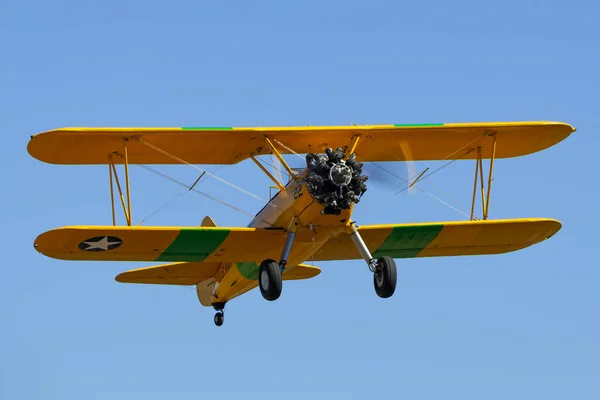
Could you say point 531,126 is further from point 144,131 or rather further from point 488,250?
point 144,131

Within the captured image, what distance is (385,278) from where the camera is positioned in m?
21.2

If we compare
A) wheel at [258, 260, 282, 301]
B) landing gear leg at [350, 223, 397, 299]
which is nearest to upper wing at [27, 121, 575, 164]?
landing gear leg at [350, 223, 397, 299]

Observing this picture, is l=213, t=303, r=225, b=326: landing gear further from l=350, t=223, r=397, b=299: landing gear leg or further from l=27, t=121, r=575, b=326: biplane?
l=350, t=223, r=397, b=299: landing gear leg

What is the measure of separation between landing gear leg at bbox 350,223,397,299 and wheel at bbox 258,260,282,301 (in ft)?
4.25

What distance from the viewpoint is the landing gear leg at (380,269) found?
21172 millimetres

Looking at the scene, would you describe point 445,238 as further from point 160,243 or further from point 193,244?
point 160,243

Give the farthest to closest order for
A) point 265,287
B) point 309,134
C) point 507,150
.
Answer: point 507,150
point 309,134
point 265,287

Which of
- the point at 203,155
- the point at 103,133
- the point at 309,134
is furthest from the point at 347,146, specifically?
the point at 103,133

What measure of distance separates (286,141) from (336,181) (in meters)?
2.33

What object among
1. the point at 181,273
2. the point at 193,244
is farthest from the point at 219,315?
the point at 193,244

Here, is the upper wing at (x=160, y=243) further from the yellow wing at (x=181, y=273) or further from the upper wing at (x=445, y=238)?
the yellow wing at (x=181, y=273)

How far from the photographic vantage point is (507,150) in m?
24.9

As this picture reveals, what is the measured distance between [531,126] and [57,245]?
8052 mm

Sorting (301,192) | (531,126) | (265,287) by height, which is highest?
(531,126)
